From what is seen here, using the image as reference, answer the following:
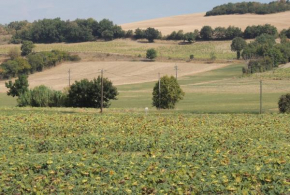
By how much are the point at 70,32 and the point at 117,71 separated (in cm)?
5528

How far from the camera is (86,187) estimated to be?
15.5m

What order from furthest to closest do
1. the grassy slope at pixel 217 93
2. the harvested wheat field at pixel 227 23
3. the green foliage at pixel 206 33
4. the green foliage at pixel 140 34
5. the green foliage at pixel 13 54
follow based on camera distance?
the harvested wheat field at pixel 227 23
the green foliage at pixel 140 34
the green foliage at pixel 206 33
the green foliage at pixel 13 54
the grassy slope at pixel 217 93

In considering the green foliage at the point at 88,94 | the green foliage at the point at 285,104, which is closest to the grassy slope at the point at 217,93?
the green foliage at the point at 88,94

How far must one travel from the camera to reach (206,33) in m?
166

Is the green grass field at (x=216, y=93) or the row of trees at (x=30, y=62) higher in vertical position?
the row of trees at (x=30, y=62)

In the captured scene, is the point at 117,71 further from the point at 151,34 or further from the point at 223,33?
the point at 223,33

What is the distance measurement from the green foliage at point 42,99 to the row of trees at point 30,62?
5395 centimetres

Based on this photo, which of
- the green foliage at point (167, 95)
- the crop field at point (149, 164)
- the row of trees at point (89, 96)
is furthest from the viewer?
the green foliage at point (167, 95)

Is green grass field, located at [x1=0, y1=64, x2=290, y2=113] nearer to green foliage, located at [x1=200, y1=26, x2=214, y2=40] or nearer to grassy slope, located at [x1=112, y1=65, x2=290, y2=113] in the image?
grassy slope, located at [x1=112, y1=65, x2=290, y2=113]

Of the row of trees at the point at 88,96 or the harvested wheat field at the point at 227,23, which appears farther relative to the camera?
the harvested wheat field at the point at 227,23

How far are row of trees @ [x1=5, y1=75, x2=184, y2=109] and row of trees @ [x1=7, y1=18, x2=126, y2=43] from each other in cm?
10571

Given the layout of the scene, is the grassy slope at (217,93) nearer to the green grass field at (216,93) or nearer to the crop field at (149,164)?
the green grass field at (216,93)

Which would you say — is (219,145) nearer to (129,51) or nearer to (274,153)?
(274,153)

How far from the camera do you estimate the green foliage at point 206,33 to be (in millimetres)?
166100
